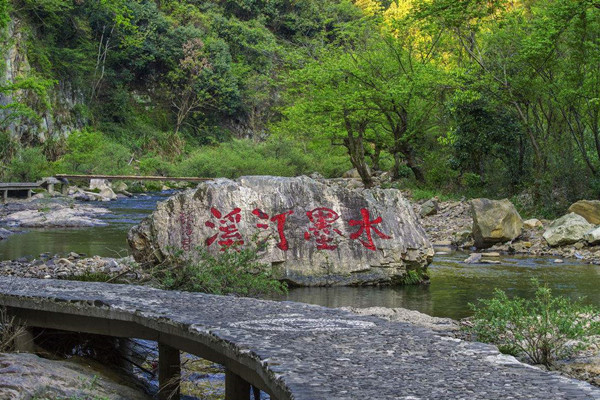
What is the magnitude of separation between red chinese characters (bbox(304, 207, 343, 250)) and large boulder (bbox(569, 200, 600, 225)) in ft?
23.8

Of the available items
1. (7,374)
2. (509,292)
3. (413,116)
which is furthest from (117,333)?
(413,116)

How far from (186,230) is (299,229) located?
1.68 m

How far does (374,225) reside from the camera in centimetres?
1012

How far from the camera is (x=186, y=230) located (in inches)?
371

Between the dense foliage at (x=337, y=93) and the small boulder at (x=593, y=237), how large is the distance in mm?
3072

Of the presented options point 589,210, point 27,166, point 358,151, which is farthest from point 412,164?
point 27,166

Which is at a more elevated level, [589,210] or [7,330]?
[589,210]

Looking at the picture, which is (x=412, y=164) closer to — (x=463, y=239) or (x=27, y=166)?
(x=463, y=239)

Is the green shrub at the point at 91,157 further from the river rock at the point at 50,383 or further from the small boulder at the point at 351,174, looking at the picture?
the river rock at the point at 50,383

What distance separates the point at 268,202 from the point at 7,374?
19.9 feet

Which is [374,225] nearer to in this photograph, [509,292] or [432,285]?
[432,285]

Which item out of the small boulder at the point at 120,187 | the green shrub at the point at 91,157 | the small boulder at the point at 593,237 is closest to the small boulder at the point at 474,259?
the small boulder at the point at 593,237

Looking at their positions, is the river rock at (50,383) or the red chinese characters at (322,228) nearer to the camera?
the river rock at (50,383)

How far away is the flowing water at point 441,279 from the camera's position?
8.83 m
